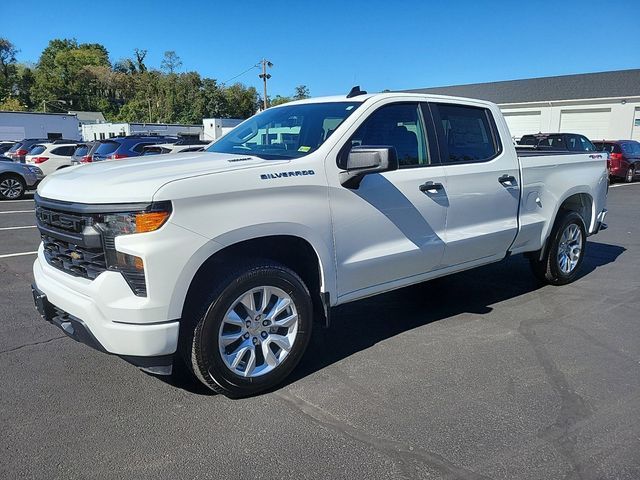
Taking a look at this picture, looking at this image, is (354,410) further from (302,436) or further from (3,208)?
(3,208)

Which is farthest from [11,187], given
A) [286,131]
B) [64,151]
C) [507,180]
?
[507,180]

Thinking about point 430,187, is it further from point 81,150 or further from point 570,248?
point 81,150

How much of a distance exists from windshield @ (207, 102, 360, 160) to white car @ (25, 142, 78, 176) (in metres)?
16.8

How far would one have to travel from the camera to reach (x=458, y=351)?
420 cm

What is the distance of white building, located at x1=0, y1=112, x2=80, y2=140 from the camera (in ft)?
144

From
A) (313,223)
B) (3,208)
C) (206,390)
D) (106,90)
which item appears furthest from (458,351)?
(106,90)

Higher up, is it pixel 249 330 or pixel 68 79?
pixel 68 79

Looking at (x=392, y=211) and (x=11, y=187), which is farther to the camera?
(x=11, y=187)

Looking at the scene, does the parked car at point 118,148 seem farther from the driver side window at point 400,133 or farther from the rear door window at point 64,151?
the driver side window at point 400,133

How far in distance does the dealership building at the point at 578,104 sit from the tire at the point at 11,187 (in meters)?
32.1

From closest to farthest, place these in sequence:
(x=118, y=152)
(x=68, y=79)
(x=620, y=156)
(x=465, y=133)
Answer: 1. (x=465, y=133)
2. (x=118, y=152)
3. (x=620, y=156)
4. (x=68, y=79)

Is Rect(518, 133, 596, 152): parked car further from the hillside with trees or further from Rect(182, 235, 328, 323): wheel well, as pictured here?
the hillside with trees

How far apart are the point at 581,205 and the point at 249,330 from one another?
4673 millimetres

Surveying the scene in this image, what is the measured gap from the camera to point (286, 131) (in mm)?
4344
